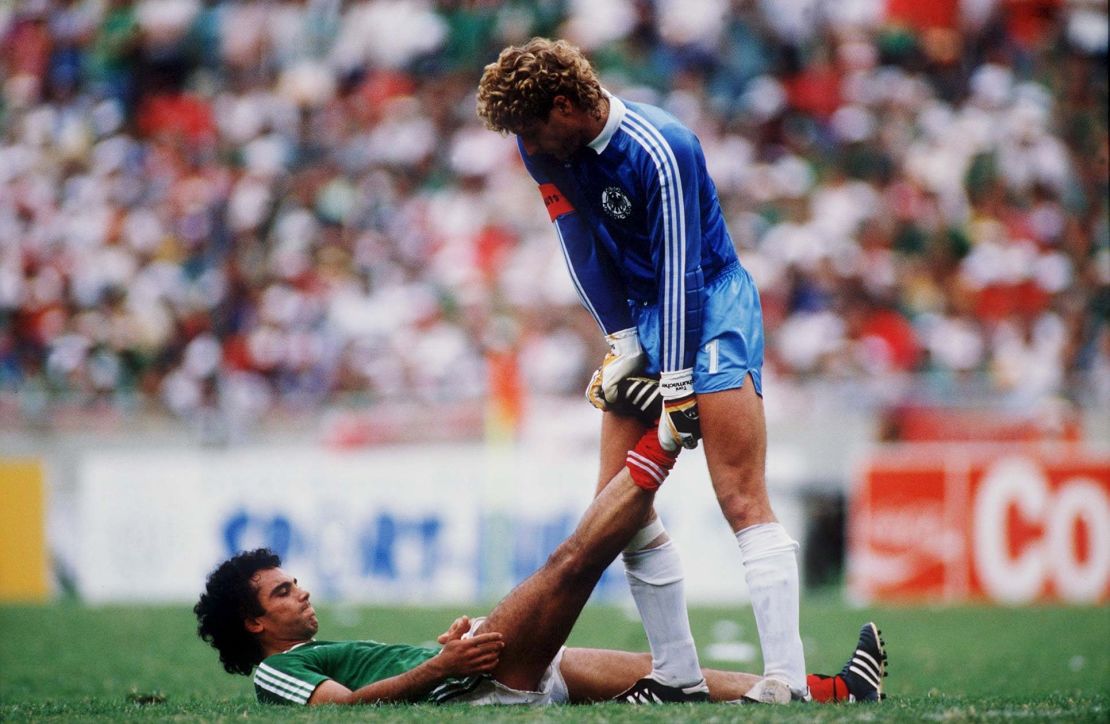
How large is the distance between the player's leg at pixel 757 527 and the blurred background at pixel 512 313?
8.13 meters

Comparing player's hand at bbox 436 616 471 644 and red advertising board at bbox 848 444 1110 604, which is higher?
player's hand at bbox 436 616 471 644

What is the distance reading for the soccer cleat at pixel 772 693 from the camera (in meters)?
5.22

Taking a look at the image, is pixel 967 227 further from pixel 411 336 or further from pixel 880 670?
pixel 880 670

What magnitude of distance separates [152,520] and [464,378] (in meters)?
3.80

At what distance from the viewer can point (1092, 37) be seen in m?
15.5

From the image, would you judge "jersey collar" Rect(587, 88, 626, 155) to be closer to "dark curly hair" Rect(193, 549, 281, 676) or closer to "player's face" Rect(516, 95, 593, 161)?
"player's face" Rect(516, 95, 593, 161)

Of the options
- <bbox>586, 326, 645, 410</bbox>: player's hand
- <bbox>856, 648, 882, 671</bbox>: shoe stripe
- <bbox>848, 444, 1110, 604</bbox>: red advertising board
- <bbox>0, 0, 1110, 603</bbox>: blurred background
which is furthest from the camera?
<bbox>0, 0, 1110, 603</bbox>: blurred background

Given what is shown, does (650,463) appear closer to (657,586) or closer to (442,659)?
(657,586)

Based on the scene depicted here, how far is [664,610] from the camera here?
5.73 metres

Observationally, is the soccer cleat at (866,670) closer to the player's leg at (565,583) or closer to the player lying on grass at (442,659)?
the player lying on grass at (442,659)

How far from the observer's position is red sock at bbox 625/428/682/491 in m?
5.47

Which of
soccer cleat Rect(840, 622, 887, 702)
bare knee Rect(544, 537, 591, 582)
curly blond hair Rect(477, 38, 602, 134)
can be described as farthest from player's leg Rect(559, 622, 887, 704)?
curly blond hair Rect(477, 38, 602, 134)

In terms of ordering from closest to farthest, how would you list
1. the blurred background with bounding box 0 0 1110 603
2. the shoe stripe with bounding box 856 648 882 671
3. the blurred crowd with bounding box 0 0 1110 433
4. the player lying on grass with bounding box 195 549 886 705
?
the player lying on grass with bounding box 195 549 886 705
the shoe stripe with bounding box 856 648 882 671
the blurred background with bounding box 0 0 1110 603
the blurred crowd with bounding box 0 0 1110 433

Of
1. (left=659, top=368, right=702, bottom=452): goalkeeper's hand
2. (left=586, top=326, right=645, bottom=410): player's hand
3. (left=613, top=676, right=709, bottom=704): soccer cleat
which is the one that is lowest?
(left=613, top=676, right=709, bottom=704): soccer cleat
